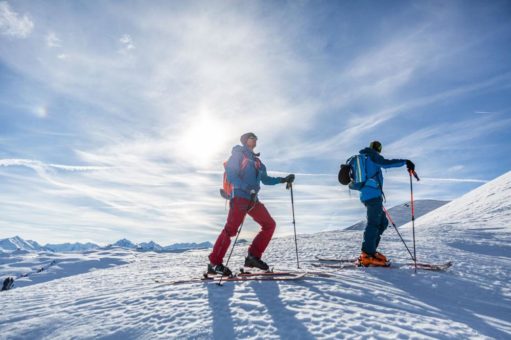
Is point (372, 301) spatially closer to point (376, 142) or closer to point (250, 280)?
point (250, 280)

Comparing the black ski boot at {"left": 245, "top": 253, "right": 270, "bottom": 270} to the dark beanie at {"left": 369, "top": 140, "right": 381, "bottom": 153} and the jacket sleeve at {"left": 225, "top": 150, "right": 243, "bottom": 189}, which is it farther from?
the dark beanie at {"left": 369, "top": 140, "right": 381, "bottom": 153}

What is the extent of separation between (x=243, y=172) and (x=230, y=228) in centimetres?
100

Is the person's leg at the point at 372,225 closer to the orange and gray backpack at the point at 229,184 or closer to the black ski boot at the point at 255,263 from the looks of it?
the black ski boot at the point at 255,263

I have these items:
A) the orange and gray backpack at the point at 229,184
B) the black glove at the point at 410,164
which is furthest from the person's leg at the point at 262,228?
the black glove at the point at 410,164

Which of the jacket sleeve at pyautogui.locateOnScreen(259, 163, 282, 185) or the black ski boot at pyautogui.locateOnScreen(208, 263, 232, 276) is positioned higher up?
the jacket sleeve at pyautogui.locateOnScreen(259, 163, 282, 185)

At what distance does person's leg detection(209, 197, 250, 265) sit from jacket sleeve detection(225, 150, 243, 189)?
279mm

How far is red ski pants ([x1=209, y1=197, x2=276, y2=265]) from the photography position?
539cm

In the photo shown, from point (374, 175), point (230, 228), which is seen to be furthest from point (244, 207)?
point (374, 175)

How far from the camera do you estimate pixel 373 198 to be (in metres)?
6.78

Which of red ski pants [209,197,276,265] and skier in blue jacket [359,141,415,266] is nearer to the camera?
red ski pants [209,197,276,265]

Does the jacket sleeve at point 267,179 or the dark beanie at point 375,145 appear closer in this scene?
the jacket sleeve at point 267,179

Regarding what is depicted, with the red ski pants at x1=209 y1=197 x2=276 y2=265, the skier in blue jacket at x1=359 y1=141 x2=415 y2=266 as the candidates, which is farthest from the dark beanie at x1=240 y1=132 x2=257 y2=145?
the skier in blue jacket at x1=359 y1=141 x2=415 y2=266

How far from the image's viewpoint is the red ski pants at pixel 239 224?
5387 mm

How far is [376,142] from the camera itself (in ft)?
24.0
